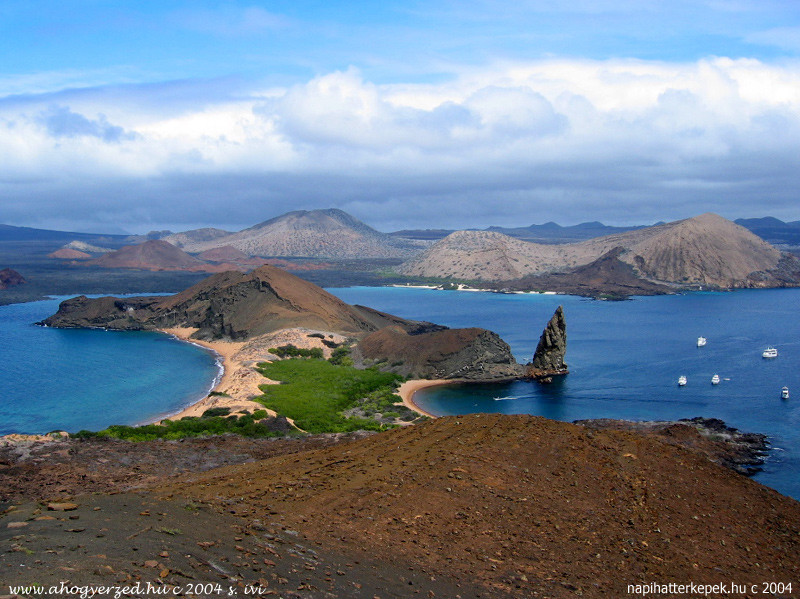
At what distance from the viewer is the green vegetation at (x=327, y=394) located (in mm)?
39562

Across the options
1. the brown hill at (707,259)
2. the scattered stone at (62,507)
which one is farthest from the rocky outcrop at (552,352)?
the brown hill at (707,259)

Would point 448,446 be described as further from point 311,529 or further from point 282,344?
point 282,344

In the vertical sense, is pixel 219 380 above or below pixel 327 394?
below

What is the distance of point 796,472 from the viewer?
101 ft

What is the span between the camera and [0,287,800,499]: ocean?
43281 millimetres

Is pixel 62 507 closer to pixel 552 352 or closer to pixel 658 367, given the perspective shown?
pixel 552 352

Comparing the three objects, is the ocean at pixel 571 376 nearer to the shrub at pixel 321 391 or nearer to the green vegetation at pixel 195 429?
the shrub at pixel 321 391

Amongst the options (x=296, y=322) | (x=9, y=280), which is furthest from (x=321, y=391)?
(x=9, y=280)

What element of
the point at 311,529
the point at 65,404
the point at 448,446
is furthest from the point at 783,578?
the point at 65,404

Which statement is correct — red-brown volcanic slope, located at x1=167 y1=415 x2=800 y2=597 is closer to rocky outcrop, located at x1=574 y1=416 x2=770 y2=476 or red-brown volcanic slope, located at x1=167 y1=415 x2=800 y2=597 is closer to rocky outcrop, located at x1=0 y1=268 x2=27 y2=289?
rocky outcrop, located at x1=574 y1=416 x2=770 y2=476

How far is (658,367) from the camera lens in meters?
61.9

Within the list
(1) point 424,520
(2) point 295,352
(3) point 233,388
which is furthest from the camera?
(2) point 295,352

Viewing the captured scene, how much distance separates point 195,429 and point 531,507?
23664 millimetres

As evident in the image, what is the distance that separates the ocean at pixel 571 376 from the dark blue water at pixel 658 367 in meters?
0.15
